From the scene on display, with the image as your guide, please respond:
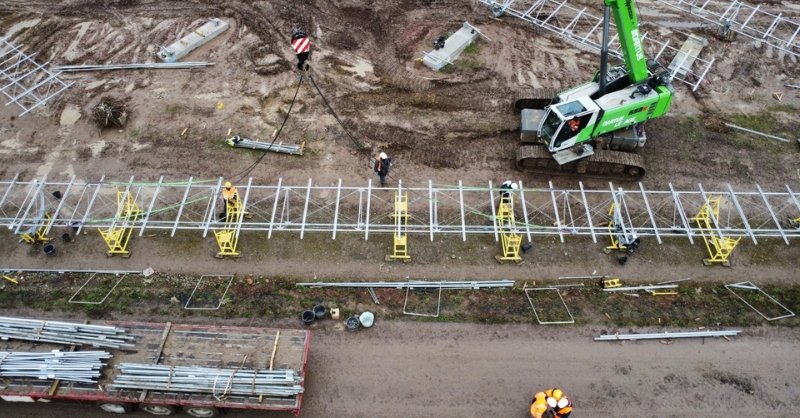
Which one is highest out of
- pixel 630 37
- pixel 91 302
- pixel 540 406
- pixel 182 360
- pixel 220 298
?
pixel 630 37

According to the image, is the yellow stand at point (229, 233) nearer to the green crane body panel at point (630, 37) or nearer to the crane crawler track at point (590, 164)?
the crane crawler track at point (590, 164)

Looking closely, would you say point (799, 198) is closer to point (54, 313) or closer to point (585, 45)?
point (585, 45)

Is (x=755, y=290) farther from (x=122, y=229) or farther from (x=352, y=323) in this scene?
(x=122, y=229)

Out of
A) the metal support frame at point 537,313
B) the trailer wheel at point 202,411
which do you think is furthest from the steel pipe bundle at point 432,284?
the trailer wheel at point 202,411

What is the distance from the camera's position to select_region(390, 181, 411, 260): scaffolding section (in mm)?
16406

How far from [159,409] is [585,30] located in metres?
23.1

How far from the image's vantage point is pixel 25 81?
22891 millimetres

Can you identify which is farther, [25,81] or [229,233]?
[25,81]

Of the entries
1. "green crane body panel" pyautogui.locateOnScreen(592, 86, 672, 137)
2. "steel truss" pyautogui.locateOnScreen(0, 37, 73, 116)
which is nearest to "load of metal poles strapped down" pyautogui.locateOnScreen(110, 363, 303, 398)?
"green crane body panel" pyautogui.locateOnScreen(592, 86, 672, 137)

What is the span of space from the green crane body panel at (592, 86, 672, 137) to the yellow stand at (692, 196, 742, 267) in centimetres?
367

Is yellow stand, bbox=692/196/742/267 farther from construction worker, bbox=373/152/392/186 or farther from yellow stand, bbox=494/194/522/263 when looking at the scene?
construction worker, bbox=373/152/392/186

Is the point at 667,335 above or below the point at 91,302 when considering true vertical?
below

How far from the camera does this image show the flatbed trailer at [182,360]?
41.5 feet

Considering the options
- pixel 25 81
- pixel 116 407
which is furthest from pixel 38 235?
pixel 25 81
